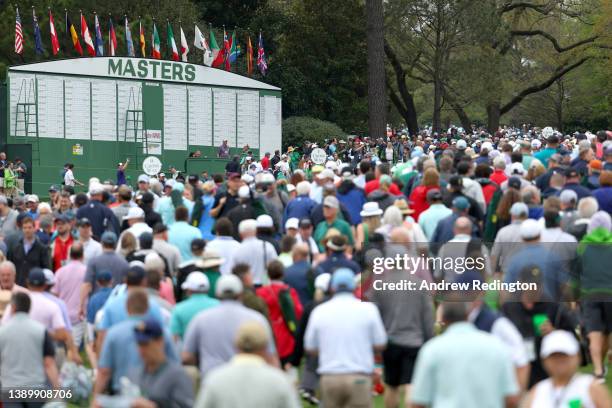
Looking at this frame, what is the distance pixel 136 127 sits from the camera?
144ft

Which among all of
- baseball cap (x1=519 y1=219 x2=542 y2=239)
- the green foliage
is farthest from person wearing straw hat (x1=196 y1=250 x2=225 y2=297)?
the green foliage

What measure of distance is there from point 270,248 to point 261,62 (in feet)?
122

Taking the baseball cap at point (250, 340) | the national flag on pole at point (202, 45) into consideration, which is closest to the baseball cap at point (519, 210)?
the baseball cap at point (250, 340)

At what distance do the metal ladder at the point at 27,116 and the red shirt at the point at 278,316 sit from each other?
100ft

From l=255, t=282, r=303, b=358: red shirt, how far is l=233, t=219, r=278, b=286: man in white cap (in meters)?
1.51

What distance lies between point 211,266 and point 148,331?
4.26 m

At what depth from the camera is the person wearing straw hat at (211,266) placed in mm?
12641

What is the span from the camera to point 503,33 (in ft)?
174

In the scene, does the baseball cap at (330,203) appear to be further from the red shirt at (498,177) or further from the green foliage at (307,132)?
the green foliage at (307,132)

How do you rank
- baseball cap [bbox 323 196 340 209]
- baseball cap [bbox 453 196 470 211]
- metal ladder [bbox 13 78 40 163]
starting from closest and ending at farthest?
baseball cap [bbox 323 196 340 209], baseball cap [bbox 453 196 470 211], metal ladder [bbox 13 78 40 163]

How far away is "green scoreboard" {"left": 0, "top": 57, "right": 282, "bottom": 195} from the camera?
4203 centimetres

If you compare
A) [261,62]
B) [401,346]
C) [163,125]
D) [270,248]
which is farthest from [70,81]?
[401,346]

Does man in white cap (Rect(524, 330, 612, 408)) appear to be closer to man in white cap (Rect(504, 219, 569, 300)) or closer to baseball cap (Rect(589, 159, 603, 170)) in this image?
man in white cap (Rect(504, 219, 569, 300))

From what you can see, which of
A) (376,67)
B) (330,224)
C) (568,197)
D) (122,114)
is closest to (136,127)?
(122,114)
